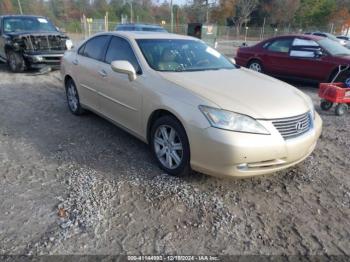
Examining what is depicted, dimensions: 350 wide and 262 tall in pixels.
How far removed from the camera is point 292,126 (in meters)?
3.23

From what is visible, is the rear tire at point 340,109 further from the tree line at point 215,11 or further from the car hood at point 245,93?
the tree line at point 215,11

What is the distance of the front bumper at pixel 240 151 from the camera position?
2.96 meters

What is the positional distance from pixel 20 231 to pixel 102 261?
827 mm

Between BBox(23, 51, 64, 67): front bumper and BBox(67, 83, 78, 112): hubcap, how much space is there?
4370 mm

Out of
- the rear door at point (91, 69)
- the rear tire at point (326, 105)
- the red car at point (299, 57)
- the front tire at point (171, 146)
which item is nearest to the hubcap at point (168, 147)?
the front tire at point (171, 146)

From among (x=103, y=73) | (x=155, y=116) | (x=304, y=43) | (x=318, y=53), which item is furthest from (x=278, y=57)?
(x=155, y=116)

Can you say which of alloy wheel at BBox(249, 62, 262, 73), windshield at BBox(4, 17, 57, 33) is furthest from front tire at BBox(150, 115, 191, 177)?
windshield at BBox(4, 17, 57, 33)

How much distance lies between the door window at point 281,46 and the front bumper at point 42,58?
6595mm

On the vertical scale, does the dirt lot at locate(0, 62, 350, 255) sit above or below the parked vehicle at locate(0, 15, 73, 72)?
below

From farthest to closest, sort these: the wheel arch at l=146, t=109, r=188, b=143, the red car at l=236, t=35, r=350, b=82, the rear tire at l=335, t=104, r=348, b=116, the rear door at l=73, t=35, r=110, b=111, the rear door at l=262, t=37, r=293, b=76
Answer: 1. the rear door at l=262, t=37, r=293, b=76
2. the red car at l=236, t=35, r=350, b=82
3. the rear tire at l=335, t=104, r=348, b=116
4. the rear door at l=73, t=35, r=110, b=111
5. the wheel arch at l=146, t=109, r=188, b=143

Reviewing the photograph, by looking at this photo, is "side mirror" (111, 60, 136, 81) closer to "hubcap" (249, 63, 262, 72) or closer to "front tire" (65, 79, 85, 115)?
"front tire" (65, 79, 85, 115)

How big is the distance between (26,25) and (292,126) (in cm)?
996

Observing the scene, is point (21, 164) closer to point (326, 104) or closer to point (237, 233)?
point (237, 233)

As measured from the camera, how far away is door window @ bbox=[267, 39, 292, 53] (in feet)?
30.2
